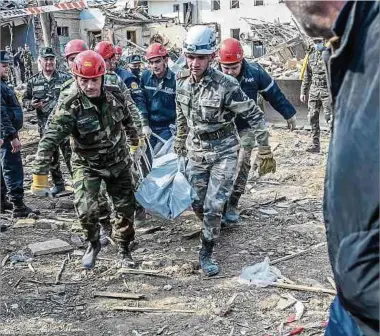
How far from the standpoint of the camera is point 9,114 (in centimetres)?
704

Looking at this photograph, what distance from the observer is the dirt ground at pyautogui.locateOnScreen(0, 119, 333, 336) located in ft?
14.4

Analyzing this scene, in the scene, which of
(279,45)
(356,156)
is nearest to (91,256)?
(356,156)

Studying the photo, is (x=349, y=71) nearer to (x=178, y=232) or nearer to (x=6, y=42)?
(x=178, y=232)

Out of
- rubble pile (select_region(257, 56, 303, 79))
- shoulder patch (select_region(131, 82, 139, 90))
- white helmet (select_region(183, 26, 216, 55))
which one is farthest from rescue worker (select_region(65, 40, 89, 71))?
rubble pile (select_region(257, 56, 303, 79))

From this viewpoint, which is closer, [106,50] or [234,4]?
[106,50]

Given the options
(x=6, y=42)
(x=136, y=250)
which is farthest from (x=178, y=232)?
(x=6, y=42)

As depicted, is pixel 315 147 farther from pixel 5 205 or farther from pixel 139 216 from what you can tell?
pixel 5 205

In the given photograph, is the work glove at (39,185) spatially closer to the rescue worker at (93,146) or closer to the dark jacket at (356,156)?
the rescue worker at (93,146)

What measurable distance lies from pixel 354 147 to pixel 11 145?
6.25 m

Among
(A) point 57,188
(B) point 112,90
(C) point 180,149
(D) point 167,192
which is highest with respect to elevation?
(B) point 112,90

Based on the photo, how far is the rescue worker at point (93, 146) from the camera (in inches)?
191

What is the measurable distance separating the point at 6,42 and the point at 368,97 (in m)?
34.1

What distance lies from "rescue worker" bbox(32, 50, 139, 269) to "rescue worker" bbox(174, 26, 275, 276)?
62 cm

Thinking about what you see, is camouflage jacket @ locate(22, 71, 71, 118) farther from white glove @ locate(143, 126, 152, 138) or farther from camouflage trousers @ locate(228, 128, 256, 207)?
camouflage trousers @ locate(228, 128, 256, 207)
